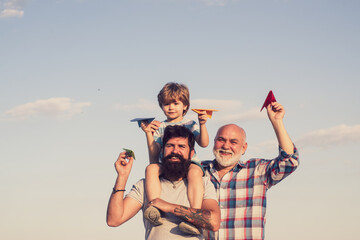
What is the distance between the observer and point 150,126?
1104 cm

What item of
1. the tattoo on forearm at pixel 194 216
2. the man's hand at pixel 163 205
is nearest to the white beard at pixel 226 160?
the tattoo on forearm at pixel 194 216

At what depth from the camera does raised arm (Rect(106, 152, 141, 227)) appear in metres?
9.55

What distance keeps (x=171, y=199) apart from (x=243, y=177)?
6.20 ft

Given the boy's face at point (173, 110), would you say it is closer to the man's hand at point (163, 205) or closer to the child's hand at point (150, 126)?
the child's hand at point (150, 126)

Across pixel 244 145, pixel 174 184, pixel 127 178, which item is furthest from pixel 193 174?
pixel 244 145

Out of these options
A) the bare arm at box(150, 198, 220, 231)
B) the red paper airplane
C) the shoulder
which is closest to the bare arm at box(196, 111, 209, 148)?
the shoulder

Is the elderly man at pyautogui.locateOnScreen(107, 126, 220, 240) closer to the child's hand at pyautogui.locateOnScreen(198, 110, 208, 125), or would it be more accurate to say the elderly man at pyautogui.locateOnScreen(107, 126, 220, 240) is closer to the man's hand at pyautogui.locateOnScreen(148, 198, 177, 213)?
the man's hand at pyautogui.locateOnScreen(148, 198, 177, 213)

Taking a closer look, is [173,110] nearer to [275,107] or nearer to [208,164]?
[208,164]

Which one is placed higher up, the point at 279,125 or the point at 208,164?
the point at 279,125

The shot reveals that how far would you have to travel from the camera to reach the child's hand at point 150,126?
11016 millimetres

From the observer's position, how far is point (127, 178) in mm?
9875

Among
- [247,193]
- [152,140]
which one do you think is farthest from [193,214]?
[152,140]

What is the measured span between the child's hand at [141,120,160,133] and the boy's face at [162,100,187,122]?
301 millimetres

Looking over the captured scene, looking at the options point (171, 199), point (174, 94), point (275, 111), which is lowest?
point (171, 199)
